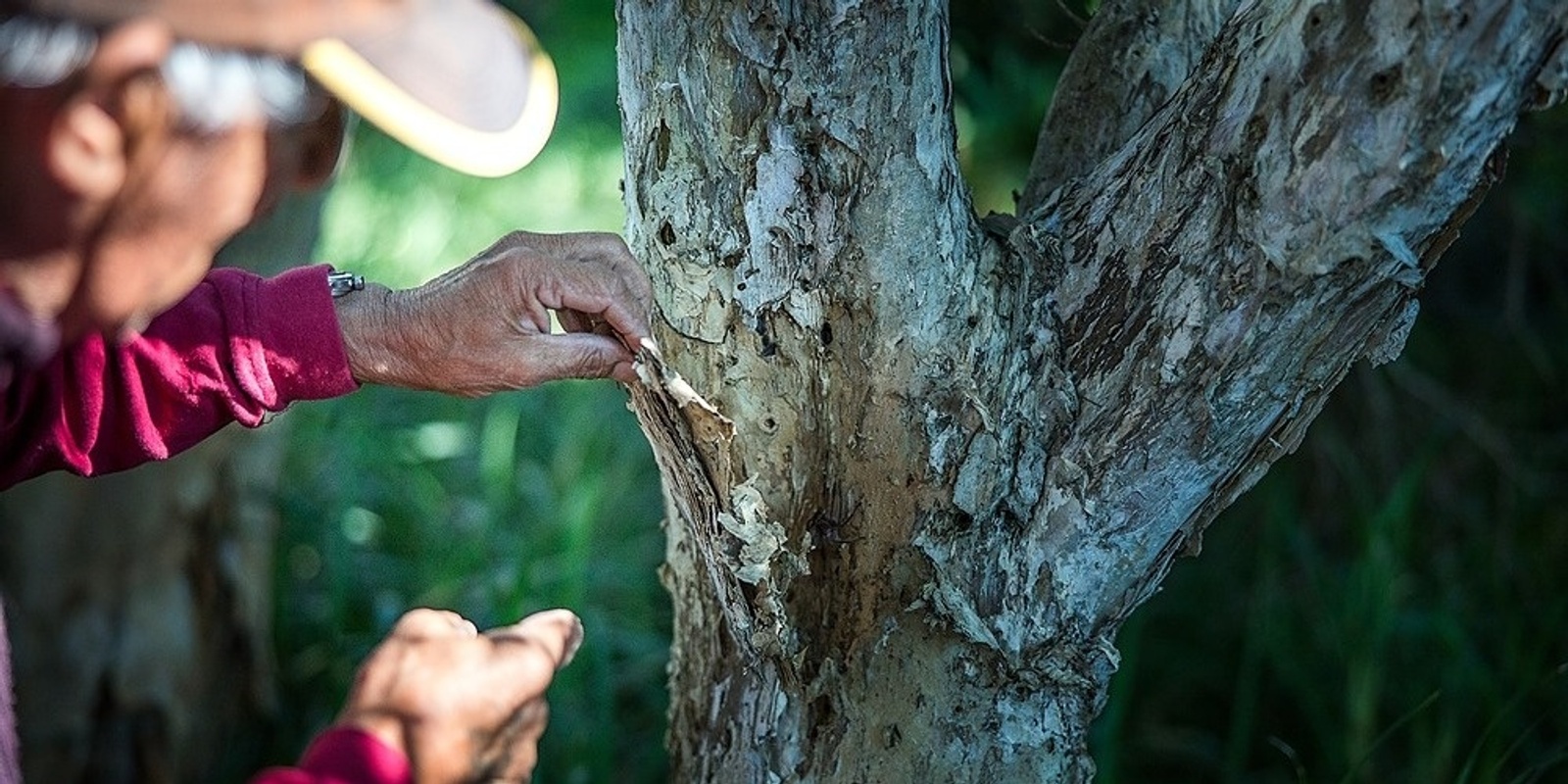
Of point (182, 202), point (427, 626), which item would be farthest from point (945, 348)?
point (182, 202)

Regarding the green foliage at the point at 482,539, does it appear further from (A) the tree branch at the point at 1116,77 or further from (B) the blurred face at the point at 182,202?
(B) the blurred face at the point at 182,202

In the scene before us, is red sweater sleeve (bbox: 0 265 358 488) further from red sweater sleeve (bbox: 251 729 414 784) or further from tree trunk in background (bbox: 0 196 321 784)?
tree trunk in background (bbox: 0 196 321 784)

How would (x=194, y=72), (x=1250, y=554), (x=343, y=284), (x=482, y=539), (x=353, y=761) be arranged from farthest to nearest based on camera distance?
(x=1250, y=554) → (x=482, y=539) → (x=343, y=284) → (x=353, y=761) → (x=194, y=72)

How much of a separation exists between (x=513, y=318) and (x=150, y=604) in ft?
4.81

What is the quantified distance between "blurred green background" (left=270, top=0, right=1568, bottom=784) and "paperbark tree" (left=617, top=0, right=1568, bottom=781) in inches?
38.9

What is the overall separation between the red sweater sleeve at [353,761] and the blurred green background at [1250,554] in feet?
4.32

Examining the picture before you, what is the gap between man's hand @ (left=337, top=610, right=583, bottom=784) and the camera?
3.46 ft

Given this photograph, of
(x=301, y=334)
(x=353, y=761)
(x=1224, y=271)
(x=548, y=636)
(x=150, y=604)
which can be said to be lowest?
(x=150, y=604)

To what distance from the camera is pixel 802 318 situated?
3.73 feet

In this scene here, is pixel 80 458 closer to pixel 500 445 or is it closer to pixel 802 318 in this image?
pixel 802 318

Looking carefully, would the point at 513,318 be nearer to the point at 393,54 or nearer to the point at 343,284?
the point at 343,284

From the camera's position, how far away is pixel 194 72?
0.85 metres

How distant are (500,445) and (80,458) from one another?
174cm

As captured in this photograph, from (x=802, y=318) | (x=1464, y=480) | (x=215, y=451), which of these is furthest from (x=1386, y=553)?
(x=215, y=451)
